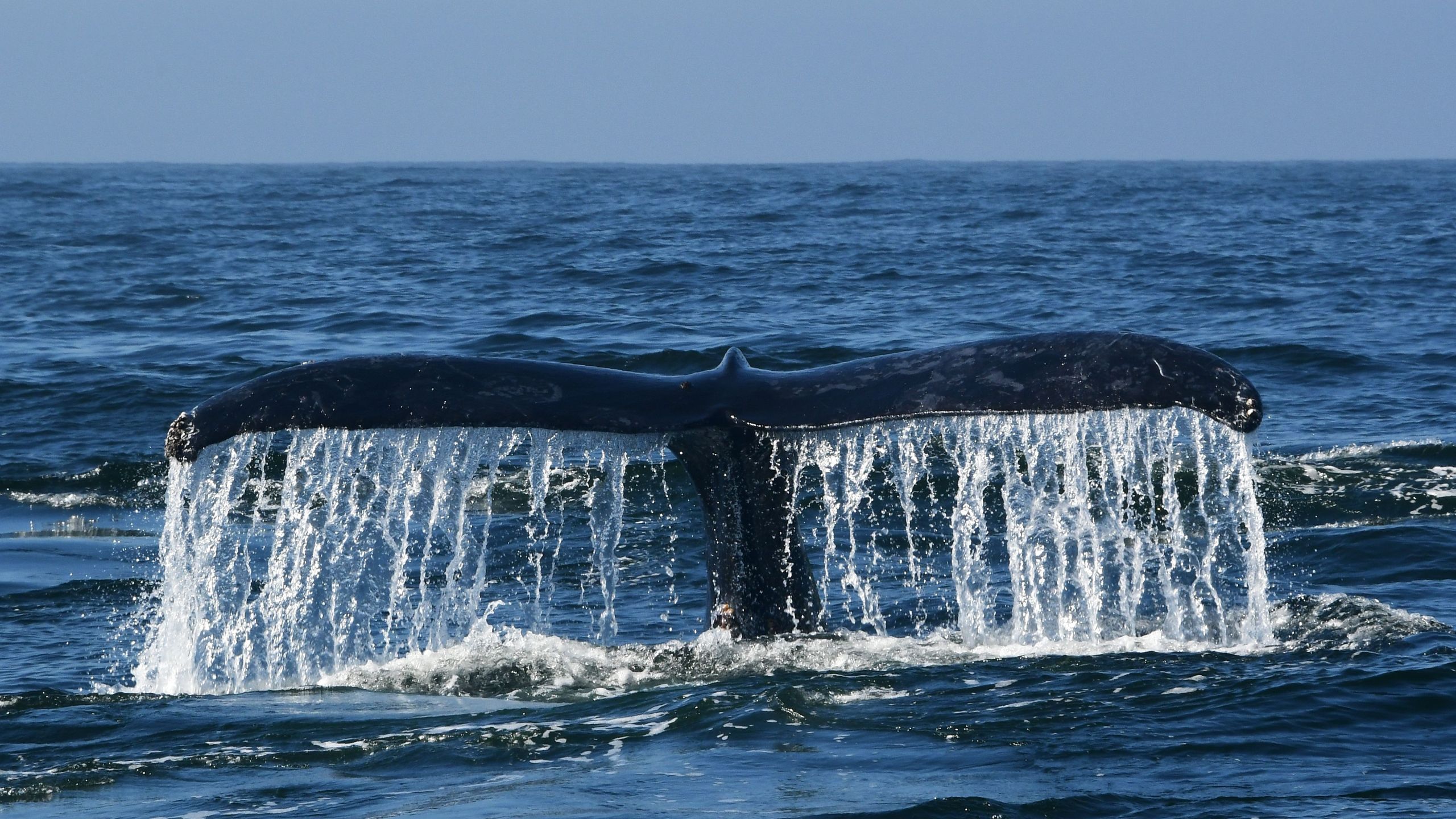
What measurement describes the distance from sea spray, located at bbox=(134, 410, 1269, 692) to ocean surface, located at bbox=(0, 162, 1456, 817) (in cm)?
6

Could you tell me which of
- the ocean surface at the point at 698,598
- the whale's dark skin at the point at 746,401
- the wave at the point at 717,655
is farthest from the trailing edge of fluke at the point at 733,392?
the wave at the point at 717,655

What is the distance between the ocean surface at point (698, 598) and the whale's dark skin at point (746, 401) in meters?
0.16

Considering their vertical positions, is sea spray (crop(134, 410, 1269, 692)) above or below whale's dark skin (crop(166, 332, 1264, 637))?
below

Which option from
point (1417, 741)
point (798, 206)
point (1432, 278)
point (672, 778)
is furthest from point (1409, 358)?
point (798, 206)

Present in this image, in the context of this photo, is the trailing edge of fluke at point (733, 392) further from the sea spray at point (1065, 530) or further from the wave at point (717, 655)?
the wave at point (717, 655)

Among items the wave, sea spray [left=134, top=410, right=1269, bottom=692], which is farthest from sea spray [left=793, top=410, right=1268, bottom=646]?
the wave

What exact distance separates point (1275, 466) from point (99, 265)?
62.7ft

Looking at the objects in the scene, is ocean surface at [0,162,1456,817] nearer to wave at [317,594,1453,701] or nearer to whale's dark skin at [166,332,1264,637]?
wave at [317,594,1453,701]

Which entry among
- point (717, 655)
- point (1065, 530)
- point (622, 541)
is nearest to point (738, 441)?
point (717, 655)

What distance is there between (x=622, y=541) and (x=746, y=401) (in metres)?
4.56

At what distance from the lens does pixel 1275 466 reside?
12422 millimetres

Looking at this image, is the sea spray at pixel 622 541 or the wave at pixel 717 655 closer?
the sea spray at pixel 622 541

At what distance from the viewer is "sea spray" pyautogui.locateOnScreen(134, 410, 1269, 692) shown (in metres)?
6.29

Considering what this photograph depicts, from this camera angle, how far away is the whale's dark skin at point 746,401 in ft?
18.8
